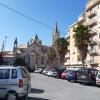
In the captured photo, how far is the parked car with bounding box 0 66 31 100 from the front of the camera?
1495cm

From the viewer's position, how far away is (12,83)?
15.1m

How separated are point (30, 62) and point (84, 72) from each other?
128219mm

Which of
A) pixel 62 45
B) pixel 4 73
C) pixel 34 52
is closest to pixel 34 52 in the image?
pixel 34 52

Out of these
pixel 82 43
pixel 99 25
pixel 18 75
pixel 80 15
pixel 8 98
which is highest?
pixel 80 15

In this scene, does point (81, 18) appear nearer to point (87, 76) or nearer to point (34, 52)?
point (87, 76)

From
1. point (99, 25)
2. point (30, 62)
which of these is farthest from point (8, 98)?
point (30, 62)

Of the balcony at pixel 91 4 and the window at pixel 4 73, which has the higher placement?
the balcony at pixel 91 4

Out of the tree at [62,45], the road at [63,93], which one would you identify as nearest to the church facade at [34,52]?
the tree at [62,45]

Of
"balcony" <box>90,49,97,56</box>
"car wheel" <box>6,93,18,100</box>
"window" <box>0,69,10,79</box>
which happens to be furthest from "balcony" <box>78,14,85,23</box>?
"car wheel" <box>6,93,18,100</box>

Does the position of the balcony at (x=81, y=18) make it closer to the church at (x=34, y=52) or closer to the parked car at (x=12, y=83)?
the parked car at (x=12, y=83)

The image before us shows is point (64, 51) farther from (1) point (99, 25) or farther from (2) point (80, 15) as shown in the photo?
(1) point (99, 25)

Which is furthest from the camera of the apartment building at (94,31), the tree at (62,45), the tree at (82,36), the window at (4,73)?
the tree at (62,45)

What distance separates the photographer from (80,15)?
80.8 m

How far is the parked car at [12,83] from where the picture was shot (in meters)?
14.9
